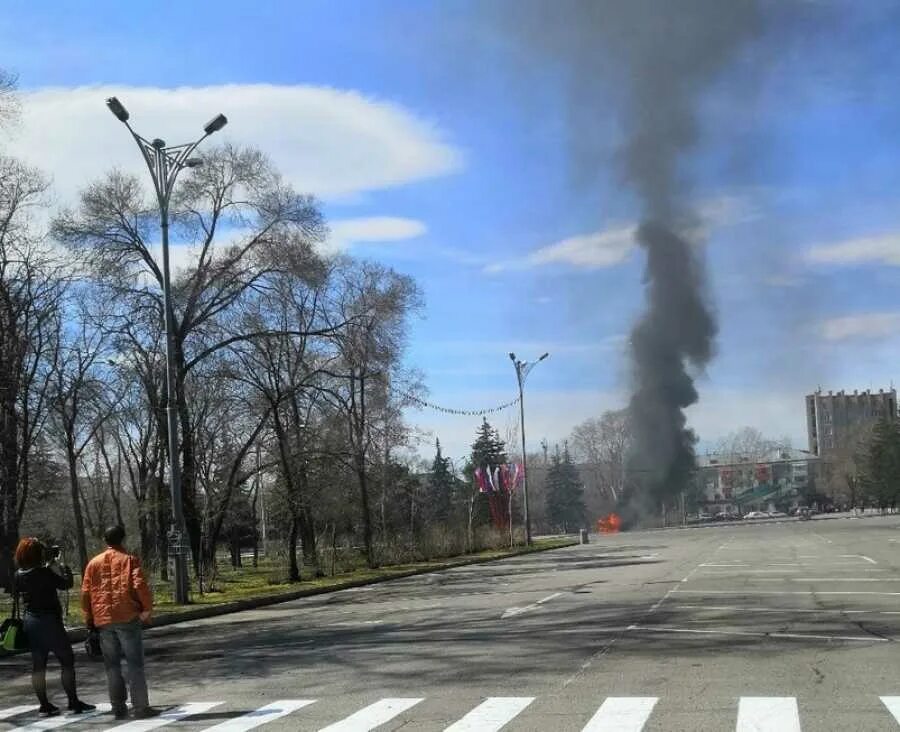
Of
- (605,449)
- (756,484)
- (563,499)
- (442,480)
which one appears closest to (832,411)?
(756,484)

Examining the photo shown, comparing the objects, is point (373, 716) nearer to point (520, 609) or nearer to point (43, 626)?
point (43, 626)

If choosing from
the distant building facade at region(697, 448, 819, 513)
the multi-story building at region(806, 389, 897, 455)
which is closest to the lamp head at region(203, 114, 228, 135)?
the distant building facade at region(697, 448, 819, 513)

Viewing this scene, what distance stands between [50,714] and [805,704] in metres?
6.58

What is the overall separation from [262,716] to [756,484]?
15258 cm

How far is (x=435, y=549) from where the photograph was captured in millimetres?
44531

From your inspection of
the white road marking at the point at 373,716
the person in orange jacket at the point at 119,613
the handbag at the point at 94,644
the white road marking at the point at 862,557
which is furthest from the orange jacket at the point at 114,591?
the white road marking at the point at 862,557

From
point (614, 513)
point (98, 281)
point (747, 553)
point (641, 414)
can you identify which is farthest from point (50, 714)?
point (614, 513)

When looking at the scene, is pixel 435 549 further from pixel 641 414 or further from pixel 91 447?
pixel 641 414

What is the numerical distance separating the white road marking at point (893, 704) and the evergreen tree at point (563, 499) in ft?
345

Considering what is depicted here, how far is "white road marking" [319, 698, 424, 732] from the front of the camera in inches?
291

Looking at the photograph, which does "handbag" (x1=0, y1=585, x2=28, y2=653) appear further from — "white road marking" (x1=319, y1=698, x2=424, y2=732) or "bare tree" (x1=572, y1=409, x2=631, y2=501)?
"bare tree" (x1=572, y1=409, x2=631, y2=501)

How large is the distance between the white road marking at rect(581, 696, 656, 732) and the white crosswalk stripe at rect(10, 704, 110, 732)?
4566 millimetres

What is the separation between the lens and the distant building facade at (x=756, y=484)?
143250 millimetres

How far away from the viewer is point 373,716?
7832 mm
